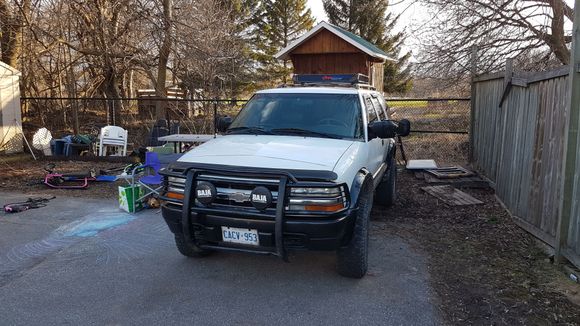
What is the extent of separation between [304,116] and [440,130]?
26.8 feet

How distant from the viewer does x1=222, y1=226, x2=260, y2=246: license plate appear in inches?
146

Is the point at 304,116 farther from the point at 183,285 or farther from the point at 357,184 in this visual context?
the point at 183,285

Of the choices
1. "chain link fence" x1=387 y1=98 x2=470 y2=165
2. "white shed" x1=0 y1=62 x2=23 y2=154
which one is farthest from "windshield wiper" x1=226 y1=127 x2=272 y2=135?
"white shed" x1=0 y1=62 x2=23 y2=154

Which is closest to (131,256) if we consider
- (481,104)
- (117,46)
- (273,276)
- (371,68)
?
(273,276)

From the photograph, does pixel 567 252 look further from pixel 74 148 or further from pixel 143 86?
pixel 143 86

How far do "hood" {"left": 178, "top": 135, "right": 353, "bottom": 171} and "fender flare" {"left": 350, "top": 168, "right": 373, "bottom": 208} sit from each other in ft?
0.91

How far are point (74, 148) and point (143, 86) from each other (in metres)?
16.7

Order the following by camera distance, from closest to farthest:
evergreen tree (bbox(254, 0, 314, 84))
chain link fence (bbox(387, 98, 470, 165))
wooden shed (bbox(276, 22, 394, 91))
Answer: chain link fence (bbox(387, 98, 470, 165)), wooden shed (bbox(276, 22, 394, 91)), evergreen tree (bbox(254, 0, 314, 84))

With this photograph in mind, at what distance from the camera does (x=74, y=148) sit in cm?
1173

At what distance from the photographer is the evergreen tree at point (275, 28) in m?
34.0

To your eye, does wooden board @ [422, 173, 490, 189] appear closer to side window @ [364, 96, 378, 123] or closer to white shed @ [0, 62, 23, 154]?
side window @ [364, 96, 378, 123]

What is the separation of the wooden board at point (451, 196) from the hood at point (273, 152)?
307 cm

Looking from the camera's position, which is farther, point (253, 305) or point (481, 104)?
point (481, 104)

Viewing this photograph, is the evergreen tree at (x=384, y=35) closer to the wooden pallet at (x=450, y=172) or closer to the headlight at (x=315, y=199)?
the wooden pallet at (x=450, y=172)
